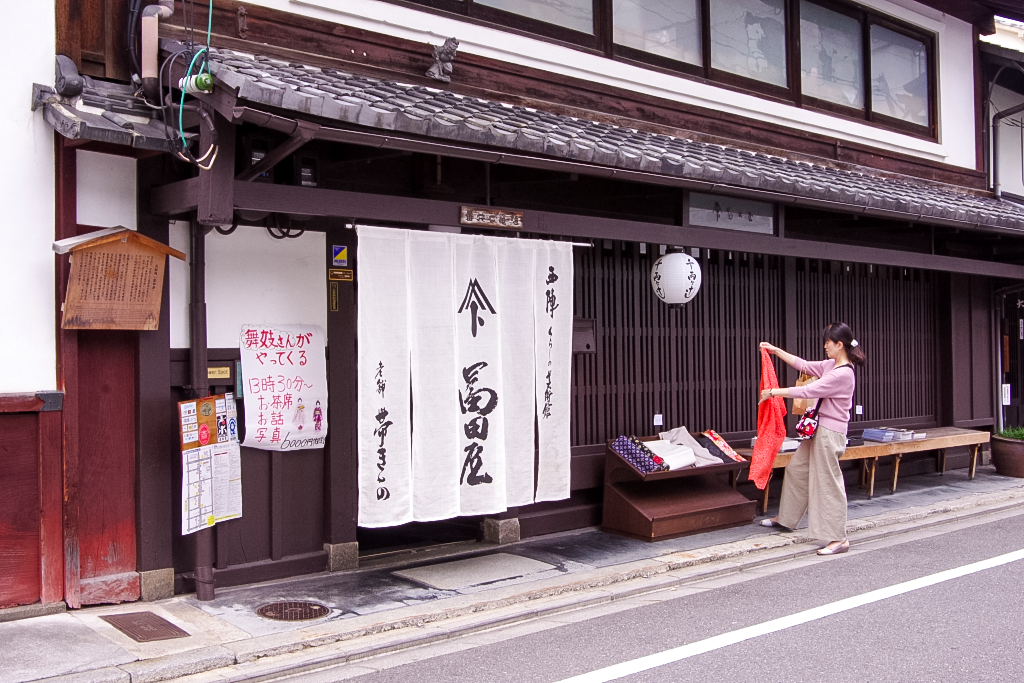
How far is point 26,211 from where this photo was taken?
655 centimetres

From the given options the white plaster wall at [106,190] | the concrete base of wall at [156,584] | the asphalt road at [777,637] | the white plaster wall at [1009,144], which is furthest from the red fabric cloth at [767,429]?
the white plaster wall at [1009,144]

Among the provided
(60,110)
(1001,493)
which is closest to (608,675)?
(60,110)

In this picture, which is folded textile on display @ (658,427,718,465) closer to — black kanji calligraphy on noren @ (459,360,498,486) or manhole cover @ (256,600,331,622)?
black kanji calligraphy on noren @ (459,360,498,486)

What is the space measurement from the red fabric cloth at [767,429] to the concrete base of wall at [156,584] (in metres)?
6.10

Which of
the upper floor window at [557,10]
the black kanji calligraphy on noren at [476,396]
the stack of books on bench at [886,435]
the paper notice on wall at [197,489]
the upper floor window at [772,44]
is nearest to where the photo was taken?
the paper notice on wall at [197,489]

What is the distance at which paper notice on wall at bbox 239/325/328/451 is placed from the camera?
24.8ft

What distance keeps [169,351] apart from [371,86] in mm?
2806

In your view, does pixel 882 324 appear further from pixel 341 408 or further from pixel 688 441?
pixel 341 408

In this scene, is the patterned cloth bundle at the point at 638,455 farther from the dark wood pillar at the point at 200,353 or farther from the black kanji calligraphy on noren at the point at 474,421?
the dark wood pillar at the point at 200,353

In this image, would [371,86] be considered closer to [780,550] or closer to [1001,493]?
[780,550]

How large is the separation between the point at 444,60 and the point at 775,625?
5990mm

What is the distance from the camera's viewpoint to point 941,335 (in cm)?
1454

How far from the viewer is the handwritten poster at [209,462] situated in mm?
7035

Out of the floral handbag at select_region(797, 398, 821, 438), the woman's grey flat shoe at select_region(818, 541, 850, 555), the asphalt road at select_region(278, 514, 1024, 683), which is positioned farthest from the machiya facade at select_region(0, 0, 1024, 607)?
the woman's grey flat shoe at select_region(818, 541, 850, 555)
